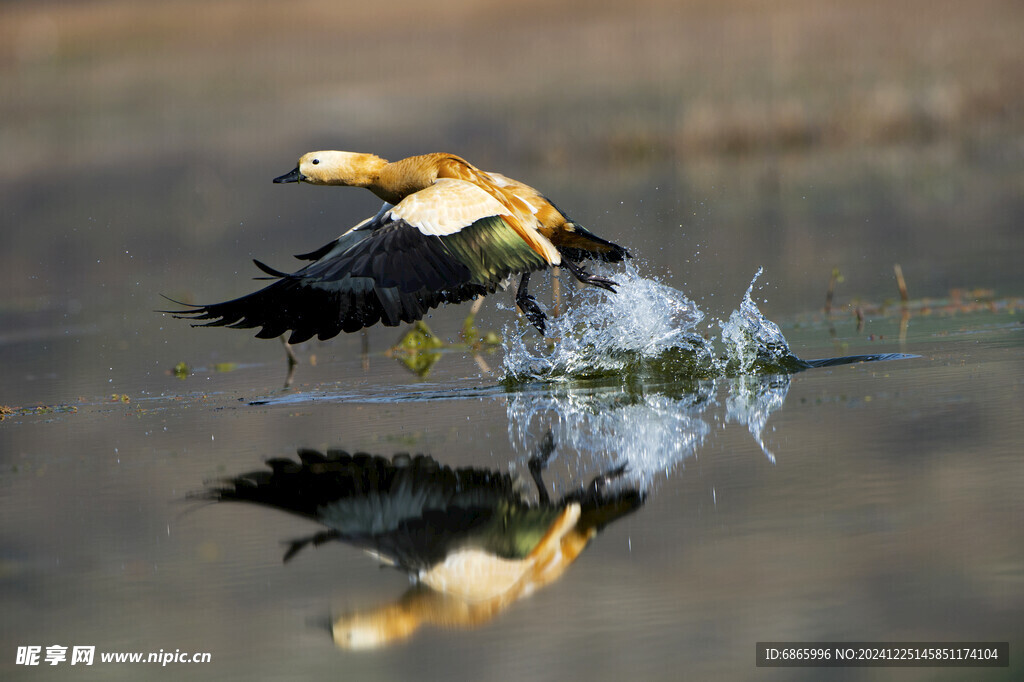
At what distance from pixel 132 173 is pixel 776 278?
1748 cm

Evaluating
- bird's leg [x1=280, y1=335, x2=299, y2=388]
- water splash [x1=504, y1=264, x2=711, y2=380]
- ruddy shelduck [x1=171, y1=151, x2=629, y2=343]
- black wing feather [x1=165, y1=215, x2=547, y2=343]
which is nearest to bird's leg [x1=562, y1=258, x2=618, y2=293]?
water splash [x1=504, y1=264, x2=711, y2=380]

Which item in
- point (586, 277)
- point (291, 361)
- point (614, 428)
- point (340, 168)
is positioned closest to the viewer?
point (614, 428)

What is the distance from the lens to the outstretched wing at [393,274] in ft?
23.6

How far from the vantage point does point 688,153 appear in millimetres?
Result: 30078

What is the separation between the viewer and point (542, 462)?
6422 mm

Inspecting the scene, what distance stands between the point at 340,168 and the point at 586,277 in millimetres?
1934

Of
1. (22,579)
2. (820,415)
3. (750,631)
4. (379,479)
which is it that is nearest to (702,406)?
(820,415)

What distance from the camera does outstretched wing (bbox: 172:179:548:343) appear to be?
7188mm

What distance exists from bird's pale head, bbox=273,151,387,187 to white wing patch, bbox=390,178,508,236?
128 centimetres

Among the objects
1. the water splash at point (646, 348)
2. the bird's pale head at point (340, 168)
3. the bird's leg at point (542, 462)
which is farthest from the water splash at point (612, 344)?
the bird's leg at point (542, 462)

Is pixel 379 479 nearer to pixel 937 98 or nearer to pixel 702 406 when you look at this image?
pixel 702 406

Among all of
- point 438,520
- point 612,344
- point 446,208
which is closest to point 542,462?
point 438,520

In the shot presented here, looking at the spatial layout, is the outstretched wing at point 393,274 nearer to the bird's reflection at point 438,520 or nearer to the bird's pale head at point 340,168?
the bird's reflection at point 438,520

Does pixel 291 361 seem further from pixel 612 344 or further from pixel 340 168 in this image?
pixel 612 344
